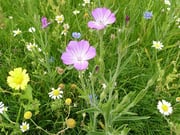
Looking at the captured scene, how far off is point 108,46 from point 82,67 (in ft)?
2.89

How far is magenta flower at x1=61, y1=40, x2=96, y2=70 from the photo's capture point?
2.84ft

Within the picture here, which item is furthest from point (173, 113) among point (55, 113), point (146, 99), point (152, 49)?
point (55, 113)

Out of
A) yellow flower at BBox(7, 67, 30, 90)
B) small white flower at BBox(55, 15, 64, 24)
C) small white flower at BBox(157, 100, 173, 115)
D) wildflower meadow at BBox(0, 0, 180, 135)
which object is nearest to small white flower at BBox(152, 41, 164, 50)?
wildflower meadow at BBox(0, 0, 180, 135)

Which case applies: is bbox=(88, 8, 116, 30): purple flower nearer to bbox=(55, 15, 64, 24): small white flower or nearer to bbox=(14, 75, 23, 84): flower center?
bbox=(14, 75, 23, 84): flower center

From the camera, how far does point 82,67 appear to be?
848mm

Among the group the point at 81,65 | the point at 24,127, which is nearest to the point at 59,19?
the point at 24,127

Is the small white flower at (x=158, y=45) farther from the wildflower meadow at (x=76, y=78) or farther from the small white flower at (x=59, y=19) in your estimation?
the small white flower at (x=59, y=19)

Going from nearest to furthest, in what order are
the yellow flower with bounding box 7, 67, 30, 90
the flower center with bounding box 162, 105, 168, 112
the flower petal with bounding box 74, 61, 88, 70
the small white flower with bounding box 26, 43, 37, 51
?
the flower petal with bounding box 74, 61, 88, 70, the yellow flower with bounding box 7, 67, 30, 90, the flower center with bounding box 162, 105, 168, 112, the small white flower with bounding box 26, 43, 37, 51

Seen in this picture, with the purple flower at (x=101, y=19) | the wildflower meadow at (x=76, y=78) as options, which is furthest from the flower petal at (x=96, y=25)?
the wildflower meadow at (x=76, y=78)

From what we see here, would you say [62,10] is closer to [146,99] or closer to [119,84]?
[119,84]

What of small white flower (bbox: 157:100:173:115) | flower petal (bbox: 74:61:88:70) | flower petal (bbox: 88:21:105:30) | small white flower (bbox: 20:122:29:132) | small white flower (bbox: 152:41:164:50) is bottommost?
flower petal (bbox: 74:61:88:70)

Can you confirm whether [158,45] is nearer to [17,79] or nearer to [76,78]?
[76,78]

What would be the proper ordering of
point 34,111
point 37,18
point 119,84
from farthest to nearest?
1. point 119,84
2. point 34,111
3. point 37,18

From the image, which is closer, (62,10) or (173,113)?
(173,113)
